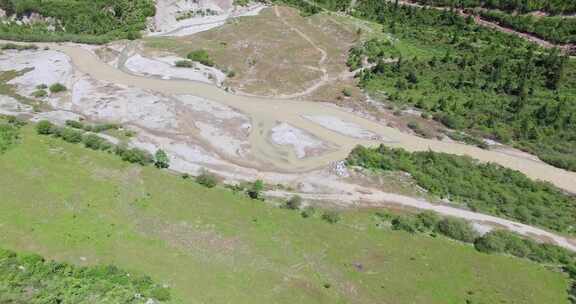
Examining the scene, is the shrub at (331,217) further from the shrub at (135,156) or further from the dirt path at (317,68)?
the dirt path at (317,68)

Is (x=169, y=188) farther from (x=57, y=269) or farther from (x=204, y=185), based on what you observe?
(x=57, y=269)

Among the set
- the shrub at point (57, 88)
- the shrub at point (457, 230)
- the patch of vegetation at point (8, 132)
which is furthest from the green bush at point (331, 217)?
the shrub at point (57, 88)

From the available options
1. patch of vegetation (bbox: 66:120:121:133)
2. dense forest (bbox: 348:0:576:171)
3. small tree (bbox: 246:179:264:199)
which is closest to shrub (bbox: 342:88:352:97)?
dense forest (bbox: 348:0:576:171)

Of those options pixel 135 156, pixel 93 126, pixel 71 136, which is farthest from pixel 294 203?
pixel 93 126

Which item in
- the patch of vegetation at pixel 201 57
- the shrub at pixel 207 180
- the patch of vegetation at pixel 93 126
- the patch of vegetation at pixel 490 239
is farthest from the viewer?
the patch of vegetation at pixel 201 57

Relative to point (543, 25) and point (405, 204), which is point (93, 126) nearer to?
point (405, 204)

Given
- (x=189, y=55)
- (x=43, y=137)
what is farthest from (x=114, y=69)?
(x=43, y=137)
